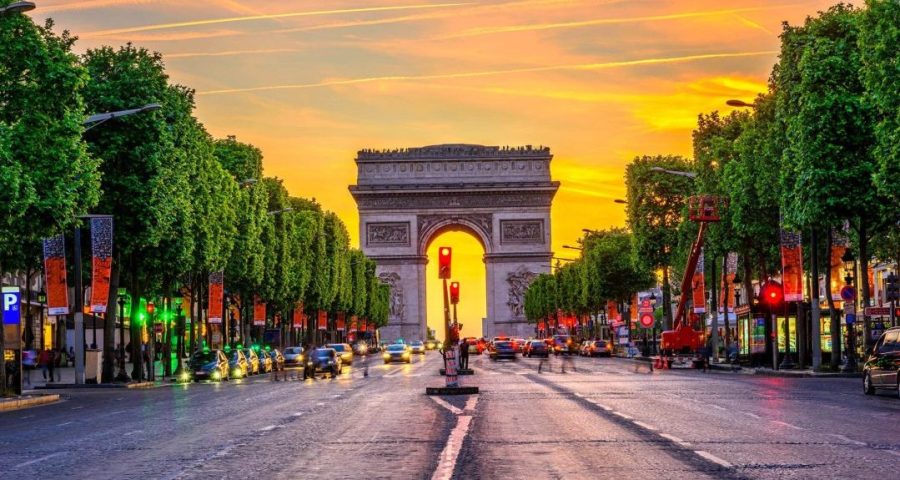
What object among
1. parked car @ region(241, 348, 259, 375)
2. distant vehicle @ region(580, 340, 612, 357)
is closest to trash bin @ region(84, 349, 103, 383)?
parked car @ region(241, 348, 259, 375)

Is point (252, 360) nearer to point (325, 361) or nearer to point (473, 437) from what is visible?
point (325, 361)

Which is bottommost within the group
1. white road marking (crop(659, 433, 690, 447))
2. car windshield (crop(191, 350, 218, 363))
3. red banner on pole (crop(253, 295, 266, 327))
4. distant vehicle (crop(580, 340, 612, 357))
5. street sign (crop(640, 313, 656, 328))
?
distant vehicle (crop(580, 340, 612, 357))

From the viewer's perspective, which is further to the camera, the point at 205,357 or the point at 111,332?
the point at 205,357

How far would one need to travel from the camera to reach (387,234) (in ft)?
636

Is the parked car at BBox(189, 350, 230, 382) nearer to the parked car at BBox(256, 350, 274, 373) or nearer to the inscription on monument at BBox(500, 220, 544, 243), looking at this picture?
the parked car at BBox(256, 350, 274, 373)

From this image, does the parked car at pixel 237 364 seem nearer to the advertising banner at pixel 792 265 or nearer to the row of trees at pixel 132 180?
the row of trees at pixel 132 180

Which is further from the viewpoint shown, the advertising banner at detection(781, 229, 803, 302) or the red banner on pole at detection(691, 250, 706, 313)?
the red banner on pole at detection(691, 250, 706, 313)

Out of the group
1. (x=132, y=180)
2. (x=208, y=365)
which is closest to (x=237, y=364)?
(x=208, y=365)

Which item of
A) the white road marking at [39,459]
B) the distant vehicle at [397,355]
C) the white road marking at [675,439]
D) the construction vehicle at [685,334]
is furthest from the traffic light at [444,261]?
the distant vehicle at [397,355]

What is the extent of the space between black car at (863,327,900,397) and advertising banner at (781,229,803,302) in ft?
61.9

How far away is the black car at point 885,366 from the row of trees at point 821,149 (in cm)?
524

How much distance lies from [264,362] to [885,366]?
176ft

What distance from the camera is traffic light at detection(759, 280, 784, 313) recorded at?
212ft

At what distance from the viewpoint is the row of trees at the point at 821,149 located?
44531 millimetres
